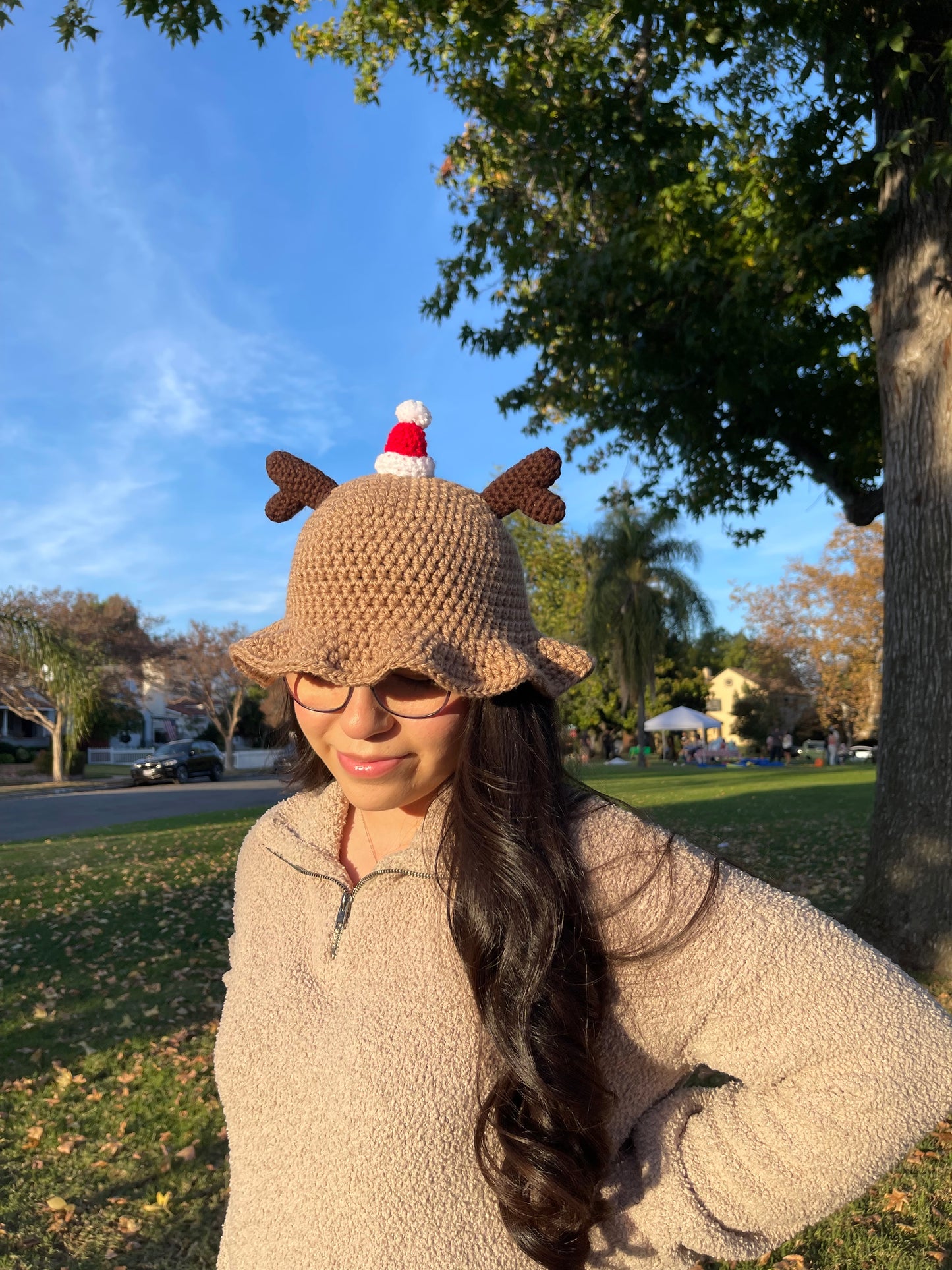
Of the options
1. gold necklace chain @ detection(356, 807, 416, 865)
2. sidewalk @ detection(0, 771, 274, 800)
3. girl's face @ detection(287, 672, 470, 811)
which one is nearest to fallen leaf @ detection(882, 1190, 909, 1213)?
gold necklace chain @ detection(356, 807, 416, 865)

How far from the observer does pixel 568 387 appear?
8.85m

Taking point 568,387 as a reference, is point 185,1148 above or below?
below

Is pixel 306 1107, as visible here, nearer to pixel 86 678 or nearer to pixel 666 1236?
pixel 666 1236

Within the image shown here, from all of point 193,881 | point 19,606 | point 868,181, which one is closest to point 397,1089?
point 868,181

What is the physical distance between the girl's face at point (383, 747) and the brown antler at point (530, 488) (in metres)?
0.38

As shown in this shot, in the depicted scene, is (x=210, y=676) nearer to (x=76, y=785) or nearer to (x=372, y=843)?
(x=76, y=785)

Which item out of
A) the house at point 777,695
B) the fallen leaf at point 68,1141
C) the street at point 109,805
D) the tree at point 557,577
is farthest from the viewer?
the house at point 777,695

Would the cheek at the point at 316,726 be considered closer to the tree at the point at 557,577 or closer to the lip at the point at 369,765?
the lip at the point at 369,765

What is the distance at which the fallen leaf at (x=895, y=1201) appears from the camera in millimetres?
3414

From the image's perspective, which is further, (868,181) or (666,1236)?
(868,181)

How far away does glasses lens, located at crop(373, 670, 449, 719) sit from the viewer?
1.46 meters

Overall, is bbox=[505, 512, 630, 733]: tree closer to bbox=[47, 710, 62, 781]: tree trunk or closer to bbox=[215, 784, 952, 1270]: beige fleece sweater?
bbox=[47, 710, 62, 781]: tree trunk

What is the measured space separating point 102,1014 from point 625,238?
6.58 m

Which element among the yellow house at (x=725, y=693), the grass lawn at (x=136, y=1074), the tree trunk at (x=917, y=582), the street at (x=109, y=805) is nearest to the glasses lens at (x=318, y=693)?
the grass lawn at (x=136, y=1074)
